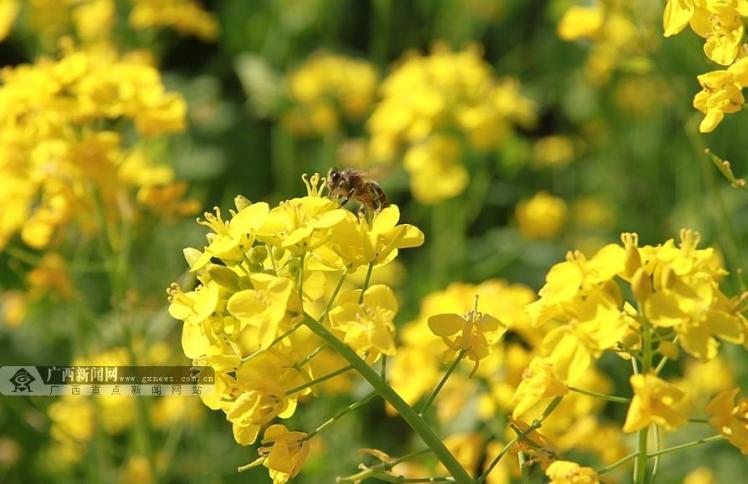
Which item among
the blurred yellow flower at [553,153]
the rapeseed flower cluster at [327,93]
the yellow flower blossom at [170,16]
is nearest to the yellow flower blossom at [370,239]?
the yellow flower blossom at [170,16]

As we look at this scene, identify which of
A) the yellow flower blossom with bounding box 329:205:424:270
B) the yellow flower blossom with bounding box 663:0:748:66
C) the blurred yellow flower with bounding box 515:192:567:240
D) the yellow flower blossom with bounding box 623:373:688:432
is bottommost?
the yellow flower blossom with bounding box 623:373:688:432

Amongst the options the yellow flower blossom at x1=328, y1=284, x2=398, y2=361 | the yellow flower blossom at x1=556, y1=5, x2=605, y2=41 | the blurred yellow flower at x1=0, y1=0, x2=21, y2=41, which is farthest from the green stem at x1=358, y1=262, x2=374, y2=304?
the blurred yellow flower at x1=0, y1=0, x2=21, y2=41

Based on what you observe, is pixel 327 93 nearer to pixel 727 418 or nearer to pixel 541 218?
pixel 541 218

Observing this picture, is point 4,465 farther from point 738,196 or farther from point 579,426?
point 738,196

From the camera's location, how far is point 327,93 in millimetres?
4496

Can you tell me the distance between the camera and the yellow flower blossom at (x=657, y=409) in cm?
140

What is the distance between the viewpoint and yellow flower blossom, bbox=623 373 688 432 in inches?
55.2

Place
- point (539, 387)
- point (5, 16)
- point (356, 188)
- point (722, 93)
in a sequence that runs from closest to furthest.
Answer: point (539, 387) → point (722, 93) → point (356, 188) → point (5, 16)

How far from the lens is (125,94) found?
8.79ft

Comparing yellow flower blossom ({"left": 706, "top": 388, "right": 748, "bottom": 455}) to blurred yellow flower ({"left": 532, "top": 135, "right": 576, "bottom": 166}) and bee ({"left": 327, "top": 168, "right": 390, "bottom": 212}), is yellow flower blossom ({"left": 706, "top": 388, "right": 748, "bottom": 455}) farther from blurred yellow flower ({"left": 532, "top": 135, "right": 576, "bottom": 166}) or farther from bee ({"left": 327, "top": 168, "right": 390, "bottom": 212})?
blurred yellow flower ({"left": 532, "top": 135, "right": 576, "bottom": 166})

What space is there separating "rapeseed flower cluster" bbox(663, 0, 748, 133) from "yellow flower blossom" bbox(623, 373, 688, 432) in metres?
0.51

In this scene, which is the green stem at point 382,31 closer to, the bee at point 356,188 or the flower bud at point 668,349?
the bee at point 356,188

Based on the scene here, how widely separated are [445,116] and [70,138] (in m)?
1.24

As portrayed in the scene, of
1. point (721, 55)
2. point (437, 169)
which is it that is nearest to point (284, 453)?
point (721, 55)
